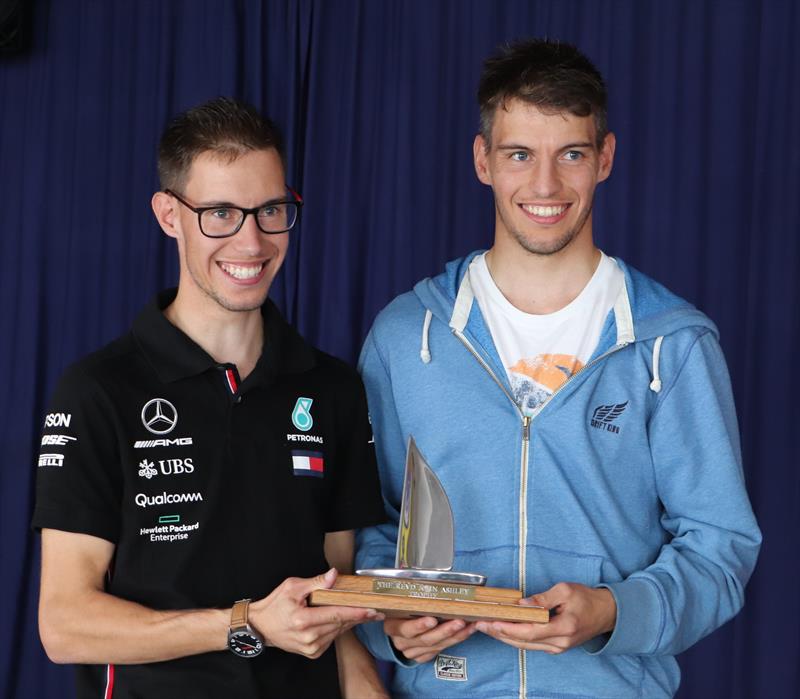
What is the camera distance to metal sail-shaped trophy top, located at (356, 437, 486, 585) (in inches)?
71.9

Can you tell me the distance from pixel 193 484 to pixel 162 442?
0.29 feet

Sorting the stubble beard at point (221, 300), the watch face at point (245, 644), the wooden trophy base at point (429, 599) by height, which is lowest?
the watch face at point (245, 644)

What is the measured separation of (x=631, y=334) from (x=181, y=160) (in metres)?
0.89

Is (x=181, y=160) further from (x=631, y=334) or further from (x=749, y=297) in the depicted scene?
(x=749, y=297)

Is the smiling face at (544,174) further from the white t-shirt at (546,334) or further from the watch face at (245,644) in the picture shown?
the watch face at (245,644)

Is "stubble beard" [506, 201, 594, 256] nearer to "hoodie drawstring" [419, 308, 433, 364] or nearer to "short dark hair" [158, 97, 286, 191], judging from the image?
"hoodie drawstring" [419, 308, 433, 364]

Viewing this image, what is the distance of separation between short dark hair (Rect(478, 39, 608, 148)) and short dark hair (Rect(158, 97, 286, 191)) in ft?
1.47

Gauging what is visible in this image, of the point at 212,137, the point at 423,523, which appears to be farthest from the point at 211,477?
the point at 212,137

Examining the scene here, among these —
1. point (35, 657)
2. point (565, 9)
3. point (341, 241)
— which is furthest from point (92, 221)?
point (565, 9)

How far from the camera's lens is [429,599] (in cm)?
164

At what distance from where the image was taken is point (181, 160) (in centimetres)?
193

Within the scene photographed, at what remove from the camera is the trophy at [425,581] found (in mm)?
1632

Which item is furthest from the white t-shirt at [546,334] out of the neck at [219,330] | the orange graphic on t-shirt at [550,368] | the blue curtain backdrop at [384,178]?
the blue curtain backdrop at [384,178]

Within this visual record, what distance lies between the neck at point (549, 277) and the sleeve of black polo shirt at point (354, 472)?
38cm
